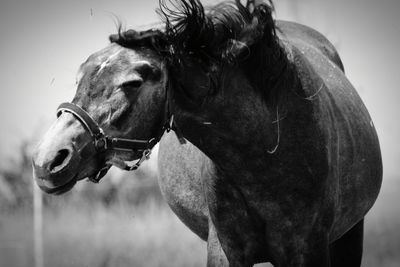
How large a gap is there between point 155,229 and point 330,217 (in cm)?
552

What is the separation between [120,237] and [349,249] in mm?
3900

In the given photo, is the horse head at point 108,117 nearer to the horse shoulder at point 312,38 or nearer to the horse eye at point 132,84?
the horse eye at point 132,84

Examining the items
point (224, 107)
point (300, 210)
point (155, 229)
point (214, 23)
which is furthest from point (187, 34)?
point (155, 229)

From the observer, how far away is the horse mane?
306cm

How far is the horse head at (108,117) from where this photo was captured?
8.86ft

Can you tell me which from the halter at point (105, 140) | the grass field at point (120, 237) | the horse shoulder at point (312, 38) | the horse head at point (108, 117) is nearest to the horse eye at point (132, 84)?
the horse head at point (108, 117)

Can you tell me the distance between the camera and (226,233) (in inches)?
141

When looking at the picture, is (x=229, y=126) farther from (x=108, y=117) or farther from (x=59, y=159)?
(x=59, y=159)

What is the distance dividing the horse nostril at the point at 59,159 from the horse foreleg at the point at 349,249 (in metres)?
3.01

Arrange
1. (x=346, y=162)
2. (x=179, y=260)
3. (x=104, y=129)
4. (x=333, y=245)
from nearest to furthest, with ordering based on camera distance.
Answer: (x=104, y=129)
(x=346, y=162)
(x=333, y=245)
(x=179, y=260)

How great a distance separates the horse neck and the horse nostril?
623 millimetres

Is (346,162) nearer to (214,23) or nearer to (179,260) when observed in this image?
(214,23)

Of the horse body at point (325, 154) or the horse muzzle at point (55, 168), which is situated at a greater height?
the horse muzzle at point (55, 168)

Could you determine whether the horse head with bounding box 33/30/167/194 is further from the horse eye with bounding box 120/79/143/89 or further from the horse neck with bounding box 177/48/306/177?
the horse neck with bounding box 177/48/306/177
